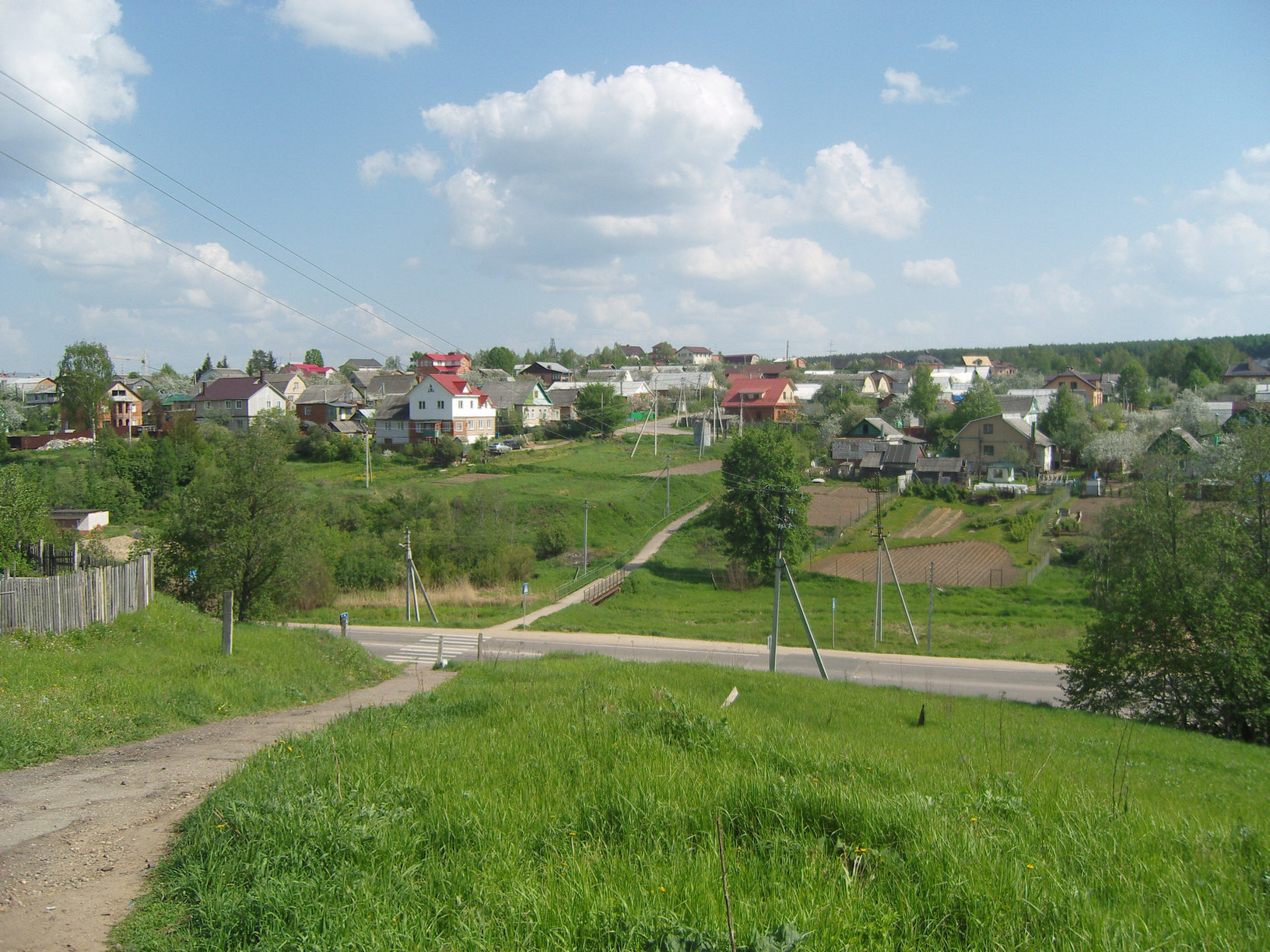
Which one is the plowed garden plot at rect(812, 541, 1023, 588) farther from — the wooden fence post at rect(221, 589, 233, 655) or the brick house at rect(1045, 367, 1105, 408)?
the brick house at rect(1045, 367, 1105, 408)

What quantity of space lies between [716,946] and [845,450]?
72188 mm

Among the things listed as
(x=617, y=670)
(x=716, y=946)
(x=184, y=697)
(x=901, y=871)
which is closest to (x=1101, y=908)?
(x=901, y=871)

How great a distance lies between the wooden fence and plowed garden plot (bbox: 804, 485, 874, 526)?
41.0 metres

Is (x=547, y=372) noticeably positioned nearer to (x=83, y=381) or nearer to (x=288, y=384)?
(x=288, y=384)

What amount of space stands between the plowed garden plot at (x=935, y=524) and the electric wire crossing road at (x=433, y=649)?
107ft

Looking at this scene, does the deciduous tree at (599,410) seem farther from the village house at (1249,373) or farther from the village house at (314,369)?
the village house at (1249,373)

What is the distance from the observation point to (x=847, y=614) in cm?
3750

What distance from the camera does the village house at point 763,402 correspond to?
9456cm

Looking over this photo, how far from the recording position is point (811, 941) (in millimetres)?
3719

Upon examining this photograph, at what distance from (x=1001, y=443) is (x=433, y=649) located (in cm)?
5792

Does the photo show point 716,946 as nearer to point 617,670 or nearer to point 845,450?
point 617,670

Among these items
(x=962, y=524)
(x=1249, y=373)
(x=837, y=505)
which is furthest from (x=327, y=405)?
(x=1249, y=373)

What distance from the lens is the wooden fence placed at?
43.7 ft

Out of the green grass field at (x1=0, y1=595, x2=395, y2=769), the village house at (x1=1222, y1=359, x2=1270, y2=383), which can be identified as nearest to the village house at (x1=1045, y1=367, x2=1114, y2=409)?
the village house at (x1=1222, y1=359, x2=1270, y2=383)
